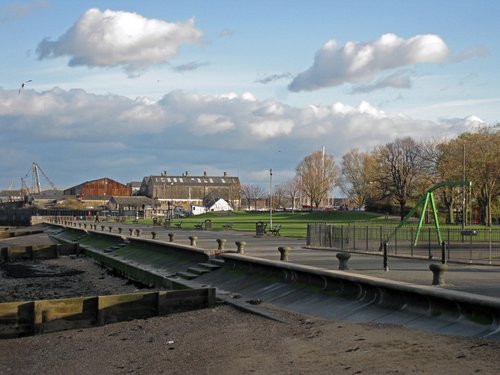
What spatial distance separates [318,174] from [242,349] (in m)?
143

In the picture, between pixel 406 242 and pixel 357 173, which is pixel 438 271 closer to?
pixel 406 242

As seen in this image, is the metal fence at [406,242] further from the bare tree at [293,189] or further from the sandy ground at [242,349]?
the bare tree at [293,189]

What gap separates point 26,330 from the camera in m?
19.6

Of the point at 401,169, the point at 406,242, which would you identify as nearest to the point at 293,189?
the point at 401,169

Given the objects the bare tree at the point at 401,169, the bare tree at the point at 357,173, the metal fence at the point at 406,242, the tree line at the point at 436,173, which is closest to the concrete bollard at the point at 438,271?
the metal fence at the point at 406,242

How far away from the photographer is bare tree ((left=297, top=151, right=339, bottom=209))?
157375mm

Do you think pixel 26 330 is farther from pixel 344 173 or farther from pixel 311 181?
pixel 311 181

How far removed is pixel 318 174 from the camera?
157625 millimetres

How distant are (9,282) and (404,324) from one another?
26.1 metres

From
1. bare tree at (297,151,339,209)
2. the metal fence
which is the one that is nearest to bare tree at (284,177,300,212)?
bare tree at (297,151,339,209)

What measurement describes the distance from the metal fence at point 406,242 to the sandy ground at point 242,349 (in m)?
15.9

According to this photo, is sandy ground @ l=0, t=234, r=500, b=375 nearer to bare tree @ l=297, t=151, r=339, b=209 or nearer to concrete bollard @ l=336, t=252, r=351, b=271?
concrete bollard @ l=336, t=252, r=351, b=271

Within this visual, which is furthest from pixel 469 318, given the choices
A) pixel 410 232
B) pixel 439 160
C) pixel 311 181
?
pixel 311 181

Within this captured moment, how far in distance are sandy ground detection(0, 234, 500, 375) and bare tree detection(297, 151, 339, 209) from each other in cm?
13648
